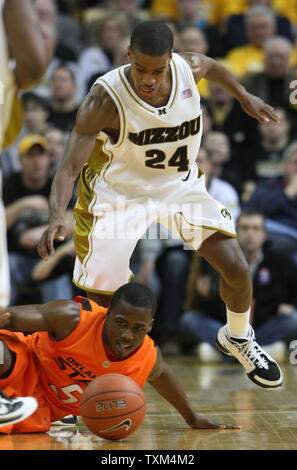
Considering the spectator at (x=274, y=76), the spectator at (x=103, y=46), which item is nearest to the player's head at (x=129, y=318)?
the spectator at (x=274, y=76)

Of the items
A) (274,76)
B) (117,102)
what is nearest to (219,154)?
(274,76)

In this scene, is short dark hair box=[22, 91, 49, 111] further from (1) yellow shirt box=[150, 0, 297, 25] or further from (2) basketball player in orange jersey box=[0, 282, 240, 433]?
(2) basketball player in orange jersey box=[0, 282, 240, 433]

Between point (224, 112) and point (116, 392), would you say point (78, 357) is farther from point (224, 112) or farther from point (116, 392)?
point (224, 112)

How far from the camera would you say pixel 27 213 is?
7168 millimetres

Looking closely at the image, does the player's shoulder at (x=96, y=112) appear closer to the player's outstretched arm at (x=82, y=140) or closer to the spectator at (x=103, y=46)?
the player's outstretched arm at (x=82, y=140)

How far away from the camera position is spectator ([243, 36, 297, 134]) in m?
8.21

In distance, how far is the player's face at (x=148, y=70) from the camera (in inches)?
159

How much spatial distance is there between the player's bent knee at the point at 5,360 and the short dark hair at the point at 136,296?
0.60 meters

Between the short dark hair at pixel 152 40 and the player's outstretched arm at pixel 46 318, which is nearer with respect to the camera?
the player's outstretched arm at pixel 46 318

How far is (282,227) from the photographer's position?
748 centimetres

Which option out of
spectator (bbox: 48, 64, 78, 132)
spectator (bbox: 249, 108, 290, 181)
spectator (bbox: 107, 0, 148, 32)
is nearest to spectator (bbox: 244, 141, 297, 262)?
spectator (bbox: 249, 108, 290, 181)

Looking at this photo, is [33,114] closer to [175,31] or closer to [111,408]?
[175,31]

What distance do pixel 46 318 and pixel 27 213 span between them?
11.2 ft

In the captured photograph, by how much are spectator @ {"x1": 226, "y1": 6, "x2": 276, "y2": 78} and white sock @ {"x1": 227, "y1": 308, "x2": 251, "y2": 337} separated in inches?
188
